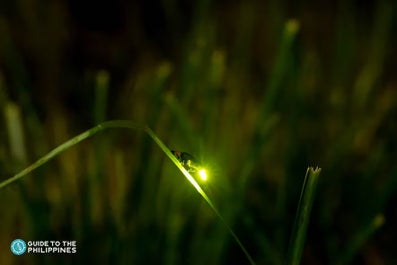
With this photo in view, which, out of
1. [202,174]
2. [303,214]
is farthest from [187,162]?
[303,214]

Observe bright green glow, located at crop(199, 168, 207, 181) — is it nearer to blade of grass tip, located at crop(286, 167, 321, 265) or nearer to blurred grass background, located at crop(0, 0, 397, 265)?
blurred grass background, located at crop(0, 0, 397, 265)

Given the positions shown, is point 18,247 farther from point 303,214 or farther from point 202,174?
point 303,214

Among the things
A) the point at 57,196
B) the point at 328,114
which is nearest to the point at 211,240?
→ the point at 57,196

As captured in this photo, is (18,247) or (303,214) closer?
(303,214)

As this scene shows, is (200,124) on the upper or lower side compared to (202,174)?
upper

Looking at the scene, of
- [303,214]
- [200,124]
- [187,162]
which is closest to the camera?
[303,214]

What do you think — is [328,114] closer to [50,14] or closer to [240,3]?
[240,3]

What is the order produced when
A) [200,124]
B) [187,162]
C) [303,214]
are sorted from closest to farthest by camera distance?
[303,214] < [187,162] < [200,124]
